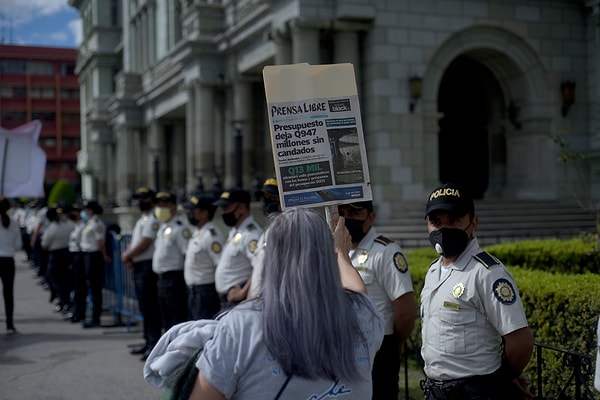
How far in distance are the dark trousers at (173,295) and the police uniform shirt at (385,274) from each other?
4.58 metres

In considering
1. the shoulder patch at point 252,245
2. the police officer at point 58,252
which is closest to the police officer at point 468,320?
the shoulder patch at point 252,245

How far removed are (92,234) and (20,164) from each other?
1861 mm

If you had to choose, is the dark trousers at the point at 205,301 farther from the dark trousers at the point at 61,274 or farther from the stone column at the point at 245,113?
the stone column at the point at 245,113

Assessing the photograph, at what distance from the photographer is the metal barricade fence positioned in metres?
12.0

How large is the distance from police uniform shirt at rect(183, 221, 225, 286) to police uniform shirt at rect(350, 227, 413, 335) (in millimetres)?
3434

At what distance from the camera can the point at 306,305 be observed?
2.57 m

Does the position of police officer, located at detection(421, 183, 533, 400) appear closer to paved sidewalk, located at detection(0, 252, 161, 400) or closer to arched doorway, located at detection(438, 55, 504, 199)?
paved sidewalk, located at detection(0, 252, 161, 400)

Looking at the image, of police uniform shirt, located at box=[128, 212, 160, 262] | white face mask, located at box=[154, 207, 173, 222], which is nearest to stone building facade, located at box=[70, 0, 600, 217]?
police uniform shirt, located at box=[128, 212, 160, 262]

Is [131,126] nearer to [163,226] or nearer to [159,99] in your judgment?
[159,99]

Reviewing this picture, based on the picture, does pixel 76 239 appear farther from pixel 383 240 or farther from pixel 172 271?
pixel 383 240

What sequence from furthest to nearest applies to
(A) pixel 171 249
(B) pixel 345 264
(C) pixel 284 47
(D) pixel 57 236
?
(C) pixel 284 47 < (D) pixel 57 236 < (A) pixel 171 249 < (B) pixel 345 264

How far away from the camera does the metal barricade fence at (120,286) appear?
11961 millimetres

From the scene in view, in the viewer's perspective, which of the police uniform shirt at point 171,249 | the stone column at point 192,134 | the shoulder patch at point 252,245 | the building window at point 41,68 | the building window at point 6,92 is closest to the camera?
the shoulder patch at point 252,245

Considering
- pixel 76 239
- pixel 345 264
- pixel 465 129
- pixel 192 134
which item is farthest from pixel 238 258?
pixel 192 134
